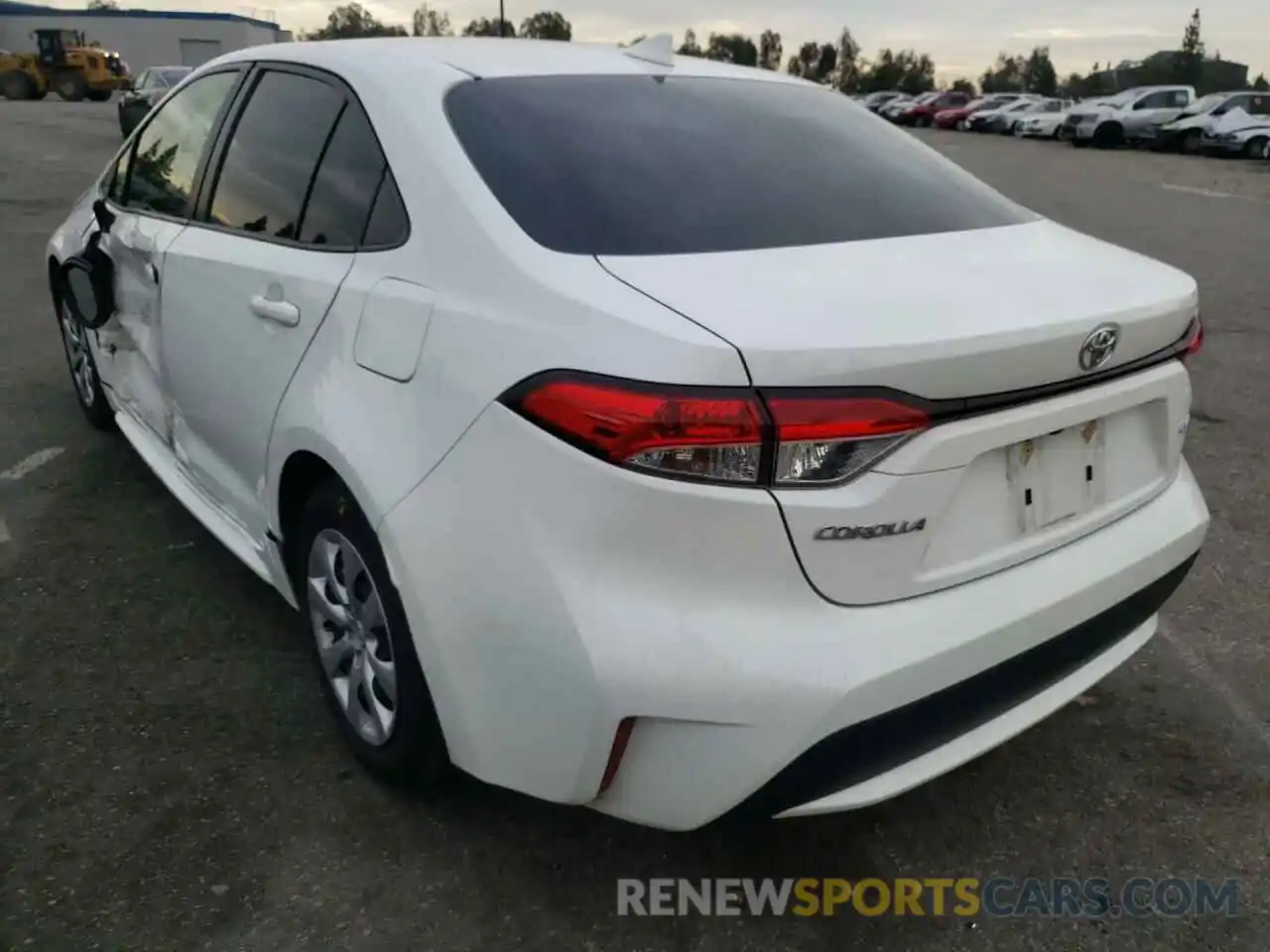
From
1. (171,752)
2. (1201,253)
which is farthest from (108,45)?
(171,752)

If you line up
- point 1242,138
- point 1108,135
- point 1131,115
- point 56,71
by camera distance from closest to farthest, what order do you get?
1. point 1242,138
2. point 1131,115
3. point 1108,135
4. point 56,71

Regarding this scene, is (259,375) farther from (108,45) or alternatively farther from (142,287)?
(108,45)

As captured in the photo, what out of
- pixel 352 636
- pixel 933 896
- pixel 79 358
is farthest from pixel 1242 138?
pixel 352 636

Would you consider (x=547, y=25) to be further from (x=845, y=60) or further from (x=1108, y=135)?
(x=1108, y=135)

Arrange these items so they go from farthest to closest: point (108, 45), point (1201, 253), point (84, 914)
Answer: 1. point (108, 45)
2. point (1201, 253)
3. point (84, 914)

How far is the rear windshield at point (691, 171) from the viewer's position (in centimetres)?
216

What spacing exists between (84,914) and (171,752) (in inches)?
21.0

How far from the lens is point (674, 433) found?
1729 millimetres

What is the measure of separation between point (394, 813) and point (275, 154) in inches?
66.3

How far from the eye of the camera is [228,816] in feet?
8.09

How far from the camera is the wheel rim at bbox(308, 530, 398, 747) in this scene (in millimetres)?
2367

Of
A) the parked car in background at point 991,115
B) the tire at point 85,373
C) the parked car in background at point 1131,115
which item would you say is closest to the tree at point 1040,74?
the parked car in background at point 991,115

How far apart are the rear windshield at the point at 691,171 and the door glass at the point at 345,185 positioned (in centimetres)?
23

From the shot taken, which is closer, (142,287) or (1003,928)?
(1003,928)
